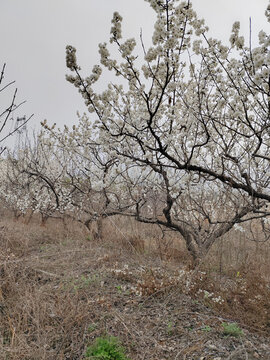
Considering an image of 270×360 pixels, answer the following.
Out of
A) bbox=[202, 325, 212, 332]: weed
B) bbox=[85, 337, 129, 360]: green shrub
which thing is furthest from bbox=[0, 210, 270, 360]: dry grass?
bbox=[85, 337, 129, 360]: green shrub

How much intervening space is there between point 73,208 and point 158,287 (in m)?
6.02

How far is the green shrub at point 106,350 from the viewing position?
2.38 m

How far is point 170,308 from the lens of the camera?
3.35m

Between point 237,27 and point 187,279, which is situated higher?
point 237,27

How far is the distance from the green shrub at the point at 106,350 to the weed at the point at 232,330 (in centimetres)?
105

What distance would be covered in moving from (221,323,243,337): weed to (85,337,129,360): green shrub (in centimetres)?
105

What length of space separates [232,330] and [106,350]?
126 cm

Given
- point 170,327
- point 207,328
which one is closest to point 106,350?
point 170,327

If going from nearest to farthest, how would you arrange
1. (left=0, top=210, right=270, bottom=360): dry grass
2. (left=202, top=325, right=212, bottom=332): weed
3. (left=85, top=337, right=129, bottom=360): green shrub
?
1. (left=85, top=337, right=129, bottom=360): green shrub
2. (left=0, top=210, right=270, bottom=360): dry grass
3. (left=202, top=325, right=212, bottom=332): weed

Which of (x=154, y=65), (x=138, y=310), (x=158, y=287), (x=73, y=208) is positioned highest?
(x=154, y=65)

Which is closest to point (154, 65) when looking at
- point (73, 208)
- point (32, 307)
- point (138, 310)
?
point (138, 310)

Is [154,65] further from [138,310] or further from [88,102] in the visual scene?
[138,310]

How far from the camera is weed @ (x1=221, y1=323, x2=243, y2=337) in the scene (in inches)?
107

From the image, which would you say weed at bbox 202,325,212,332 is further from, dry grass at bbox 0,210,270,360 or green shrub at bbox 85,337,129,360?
green shrub at bbox 85,337,129,360
